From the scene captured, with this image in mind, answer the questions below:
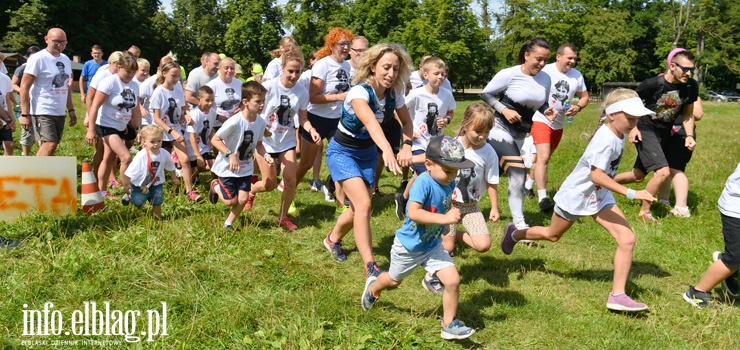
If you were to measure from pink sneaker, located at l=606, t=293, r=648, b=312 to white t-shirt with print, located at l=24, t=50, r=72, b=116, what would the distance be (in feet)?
24.8

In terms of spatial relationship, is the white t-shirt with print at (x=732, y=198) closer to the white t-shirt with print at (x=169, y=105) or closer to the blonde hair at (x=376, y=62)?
the blonde hair at (x=376, y=62)

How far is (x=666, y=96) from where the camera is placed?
23.6 feet

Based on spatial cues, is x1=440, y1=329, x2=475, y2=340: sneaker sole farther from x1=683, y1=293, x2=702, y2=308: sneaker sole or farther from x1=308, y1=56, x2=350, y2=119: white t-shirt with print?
x1=308, y1=56, x2=350, y2=119: white t-shirt with print

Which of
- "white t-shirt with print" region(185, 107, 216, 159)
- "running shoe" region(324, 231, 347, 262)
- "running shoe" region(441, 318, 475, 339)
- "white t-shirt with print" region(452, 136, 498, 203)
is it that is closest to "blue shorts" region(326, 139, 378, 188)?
"white t-shirt with print" region(452, 136, 498, 203)

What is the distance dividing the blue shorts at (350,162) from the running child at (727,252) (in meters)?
2.85

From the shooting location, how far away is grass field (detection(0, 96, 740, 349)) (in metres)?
3.99

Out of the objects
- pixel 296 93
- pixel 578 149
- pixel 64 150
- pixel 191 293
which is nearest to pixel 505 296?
pixel 191 293

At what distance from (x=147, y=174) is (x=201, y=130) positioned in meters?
2.05

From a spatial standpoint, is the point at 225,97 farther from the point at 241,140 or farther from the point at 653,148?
the point at 653,148

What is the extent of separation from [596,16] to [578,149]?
197ft

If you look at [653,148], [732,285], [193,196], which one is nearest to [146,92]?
[193,196]

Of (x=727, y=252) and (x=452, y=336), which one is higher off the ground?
(x=727, y=252)

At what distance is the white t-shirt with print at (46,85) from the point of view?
8094 millimetres

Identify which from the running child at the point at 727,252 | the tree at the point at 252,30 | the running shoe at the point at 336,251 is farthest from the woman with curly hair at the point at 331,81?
the tree at the point at 252,30
